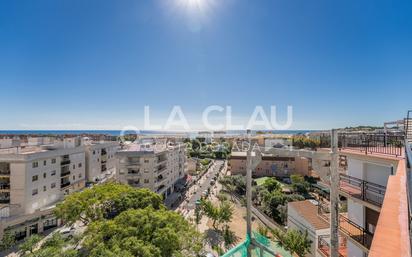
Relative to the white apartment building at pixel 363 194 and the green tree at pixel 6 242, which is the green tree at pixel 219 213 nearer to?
the white apartment building at pixel 363 194

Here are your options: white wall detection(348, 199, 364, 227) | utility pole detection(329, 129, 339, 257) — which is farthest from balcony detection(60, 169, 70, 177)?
utility pole detection(329, 129, 339, 257)

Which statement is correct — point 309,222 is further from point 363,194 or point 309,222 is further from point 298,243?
point 363,194

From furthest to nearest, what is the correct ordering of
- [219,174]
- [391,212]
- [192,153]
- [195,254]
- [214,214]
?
[192,153], [219,174], [214,214], [195,254], [391,212]

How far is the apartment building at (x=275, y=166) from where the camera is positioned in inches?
1641

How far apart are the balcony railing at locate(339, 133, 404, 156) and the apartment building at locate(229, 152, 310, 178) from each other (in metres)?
34.4

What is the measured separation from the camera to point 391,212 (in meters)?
1.91

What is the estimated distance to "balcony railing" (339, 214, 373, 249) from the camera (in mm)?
5961

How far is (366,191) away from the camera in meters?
6.17

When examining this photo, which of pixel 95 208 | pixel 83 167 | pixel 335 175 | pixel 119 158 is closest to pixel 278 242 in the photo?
pixel 95 208

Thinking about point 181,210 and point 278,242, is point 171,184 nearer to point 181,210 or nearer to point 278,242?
point 181,210

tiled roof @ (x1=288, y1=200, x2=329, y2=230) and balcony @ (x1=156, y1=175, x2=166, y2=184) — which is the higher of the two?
tiled roof @ (x1=288, y1=200, x2=329, y2=230)

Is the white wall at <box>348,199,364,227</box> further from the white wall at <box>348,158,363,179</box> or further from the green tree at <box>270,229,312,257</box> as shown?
the green tree at <box>270,229,312,257</box>

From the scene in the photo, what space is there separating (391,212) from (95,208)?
18.2 metres

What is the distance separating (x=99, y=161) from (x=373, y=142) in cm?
3255
